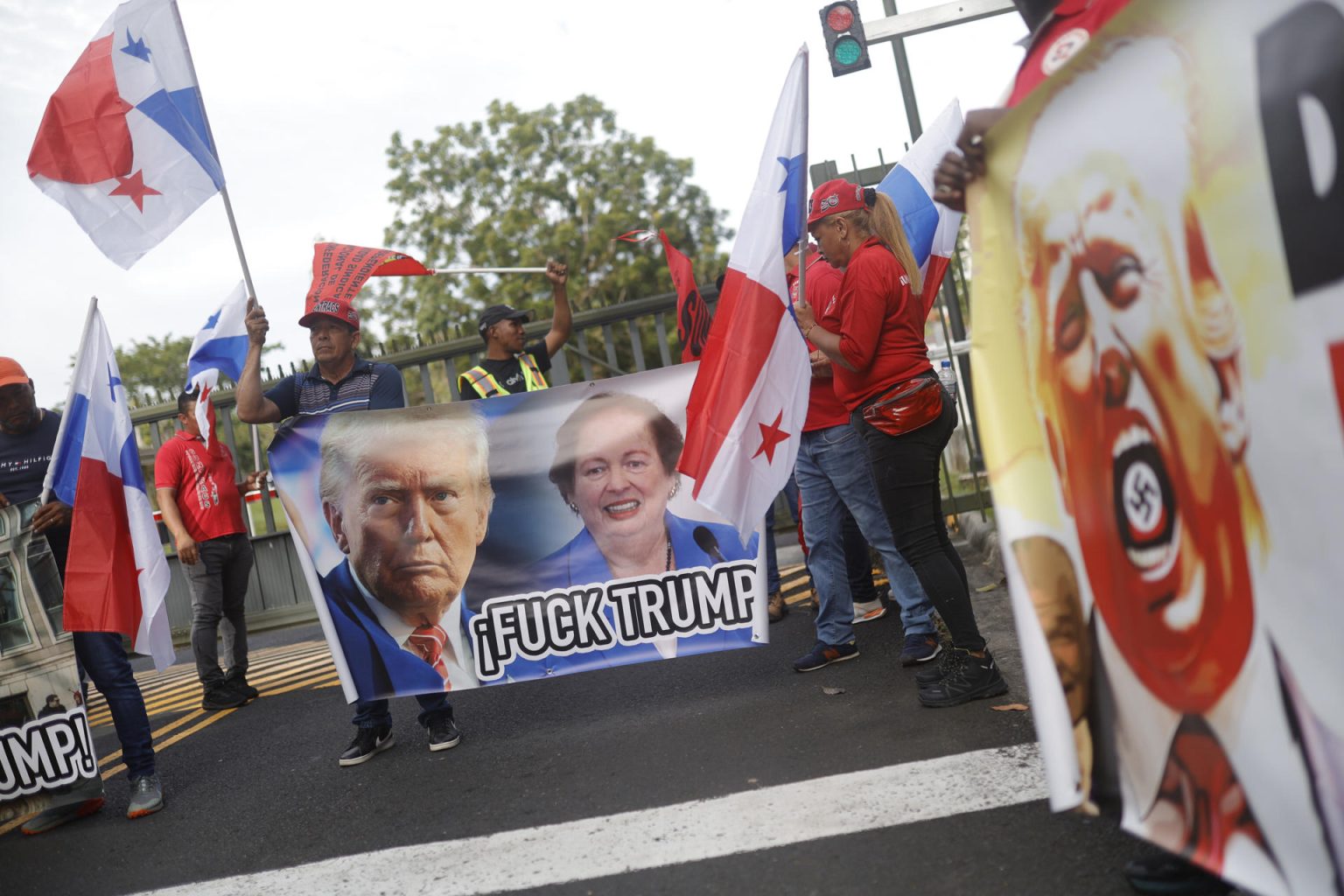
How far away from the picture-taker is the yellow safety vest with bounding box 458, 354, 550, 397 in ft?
21.4

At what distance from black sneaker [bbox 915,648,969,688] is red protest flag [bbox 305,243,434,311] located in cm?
313

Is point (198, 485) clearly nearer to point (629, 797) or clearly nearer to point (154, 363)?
point (629, 797)

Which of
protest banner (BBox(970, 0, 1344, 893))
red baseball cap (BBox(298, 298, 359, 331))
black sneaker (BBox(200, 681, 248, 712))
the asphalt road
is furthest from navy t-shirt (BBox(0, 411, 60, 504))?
protest banner (BBox(970, 0, 1344, 893))

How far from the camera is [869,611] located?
21.3 ft

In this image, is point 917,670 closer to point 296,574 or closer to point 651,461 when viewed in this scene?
point 651,461

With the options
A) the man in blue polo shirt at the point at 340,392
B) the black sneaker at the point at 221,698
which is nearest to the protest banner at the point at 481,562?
the man in blue polo shirt at the point at 340,392

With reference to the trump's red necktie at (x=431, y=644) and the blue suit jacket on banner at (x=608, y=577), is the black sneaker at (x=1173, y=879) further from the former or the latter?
the trump's red necktie at (x=431, y=644)

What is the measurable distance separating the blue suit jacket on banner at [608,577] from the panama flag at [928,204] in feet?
5.25

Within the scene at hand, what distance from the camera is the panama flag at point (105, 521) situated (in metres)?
5.04

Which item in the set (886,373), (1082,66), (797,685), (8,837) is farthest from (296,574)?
(1082,66)

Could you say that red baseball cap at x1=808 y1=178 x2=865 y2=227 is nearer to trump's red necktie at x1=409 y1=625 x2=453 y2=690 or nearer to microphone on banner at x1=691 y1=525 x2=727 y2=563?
microphone on banner at x1=691 y1=525 x2=727 y2=563

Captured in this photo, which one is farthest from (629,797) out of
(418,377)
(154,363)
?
(154,363)

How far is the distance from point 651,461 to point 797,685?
4.06 feet

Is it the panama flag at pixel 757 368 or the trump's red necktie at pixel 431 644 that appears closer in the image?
the panama flag at pixel 757 368
